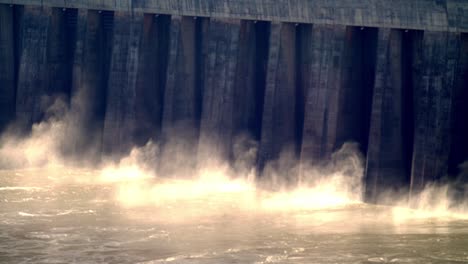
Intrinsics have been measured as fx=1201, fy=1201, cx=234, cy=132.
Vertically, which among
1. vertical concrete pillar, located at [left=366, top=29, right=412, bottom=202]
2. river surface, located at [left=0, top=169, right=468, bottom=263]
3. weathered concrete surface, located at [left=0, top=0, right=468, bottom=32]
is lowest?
river surface, located at [left=0, top=169, right=468, bottom=263]

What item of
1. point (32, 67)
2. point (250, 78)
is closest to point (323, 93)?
point (250, 78)

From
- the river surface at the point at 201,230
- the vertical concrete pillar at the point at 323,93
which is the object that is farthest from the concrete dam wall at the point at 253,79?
the river surface at the point at 201,230

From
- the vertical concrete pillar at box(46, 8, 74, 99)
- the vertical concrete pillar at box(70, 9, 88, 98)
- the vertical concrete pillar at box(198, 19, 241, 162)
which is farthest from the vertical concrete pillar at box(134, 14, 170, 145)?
the vertical concrete pillar at box(46, 8, 74, 99)

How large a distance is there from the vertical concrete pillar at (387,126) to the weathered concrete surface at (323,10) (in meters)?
1.00

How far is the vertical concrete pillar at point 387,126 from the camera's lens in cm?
4659

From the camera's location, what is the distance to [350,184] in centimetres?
4834

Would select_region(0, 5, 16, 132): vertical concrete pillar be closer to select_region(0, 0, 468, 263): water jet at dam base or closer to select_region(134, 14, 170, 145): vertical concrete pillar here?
select_region(0, 0, 468, 263): water jet at dam base

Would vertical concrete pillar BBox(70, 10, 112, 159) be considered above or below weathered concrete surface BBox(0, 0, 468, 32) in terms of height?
below

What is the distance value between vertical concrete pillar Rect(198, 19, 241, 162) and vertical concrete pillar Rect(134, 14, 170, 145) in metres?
3.52

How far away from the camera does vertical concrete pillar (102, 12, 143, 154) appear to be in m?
54.7

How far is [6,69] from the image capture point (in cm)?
5806

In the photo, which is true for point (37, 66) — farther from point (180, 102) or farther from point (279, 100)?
point (279, 100)

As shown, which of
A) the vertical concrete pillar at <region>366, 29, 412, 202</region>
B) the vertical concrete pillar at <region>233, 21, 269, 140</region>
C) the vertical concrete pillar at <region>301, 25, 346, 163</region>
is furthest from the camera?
the vertical concrete pillar at <region>233, 21, 269, 140</region>

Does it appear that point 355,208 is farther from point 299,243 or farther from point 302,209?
point 299,243
